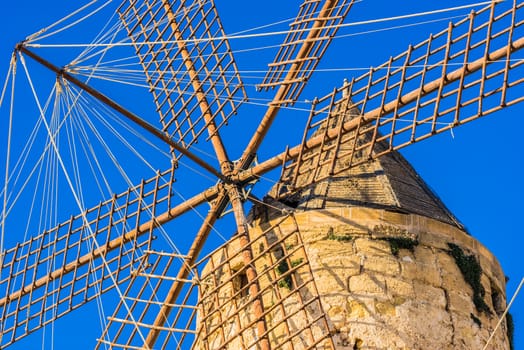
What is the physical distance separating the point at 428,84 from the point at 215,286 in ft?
6.42

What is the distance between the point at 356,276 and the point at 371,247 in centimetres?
26

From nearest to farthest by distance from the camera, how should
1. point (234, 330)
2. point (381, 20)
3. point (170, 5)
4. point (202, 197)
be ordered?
point (381, 20) → point (234, 330) → point (202, 197) → point (170, 5)

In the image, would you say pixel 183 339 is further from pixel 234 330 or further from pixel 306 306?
pixel 306 306

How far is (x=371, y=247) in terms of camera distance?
8703 mm

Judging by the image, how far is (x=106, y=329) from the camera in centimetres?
935

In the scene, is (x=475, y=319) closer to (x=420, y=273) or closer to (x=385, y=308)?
(x=420, y=273)

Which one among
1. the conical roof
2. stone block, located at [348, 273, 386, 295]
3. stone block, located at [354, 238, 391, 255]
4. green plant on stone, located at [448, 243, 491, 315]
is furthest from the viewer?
the conical roof

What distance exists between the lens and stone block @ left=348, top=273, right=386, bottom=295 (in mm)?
8461

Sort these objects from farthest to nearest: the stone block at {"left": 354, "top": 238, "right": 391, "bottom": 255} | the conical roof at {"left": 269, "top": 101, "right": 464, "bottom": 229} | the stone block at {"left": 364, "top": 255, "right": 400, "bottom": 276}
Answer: the conical roof at {"left": 269, "top": 101, "right": 464, "bottom": 229} < the stone block at {"left": 354, "top": 238, "right": 391, "bottom": 255} < the stone block at {"left": 364, "top": 255, "right": 400, "bottom": 276}

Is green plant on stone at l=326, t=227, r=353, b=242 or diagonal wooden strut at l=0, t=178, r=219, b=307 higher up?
diagonal wooden strut at l=0, t=178, r=219, b=307

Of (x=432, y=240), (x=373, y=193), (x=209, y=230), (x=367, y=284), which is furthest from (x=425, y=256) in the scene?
(x=209, y=230)

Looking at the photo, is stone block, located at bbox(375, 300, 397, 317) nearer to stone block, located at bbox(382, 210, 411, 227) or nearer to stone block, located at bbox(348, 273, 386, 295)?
stone block, located at bbox(348, 273, 386, 295)

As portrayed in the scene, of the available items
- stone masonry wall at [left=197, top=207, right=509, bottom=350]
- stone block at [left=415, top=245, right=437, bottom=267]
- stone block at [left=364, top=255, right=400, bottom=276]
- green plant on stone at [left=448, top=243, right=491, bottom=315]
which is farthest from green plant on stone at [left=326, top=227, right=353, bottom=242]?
green plant on stone at [left=448, top=243, right=491, bottom=315]

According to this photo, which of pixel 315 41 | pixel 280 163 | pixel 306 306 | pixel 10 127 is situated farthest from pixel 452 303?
pixel 10 127
